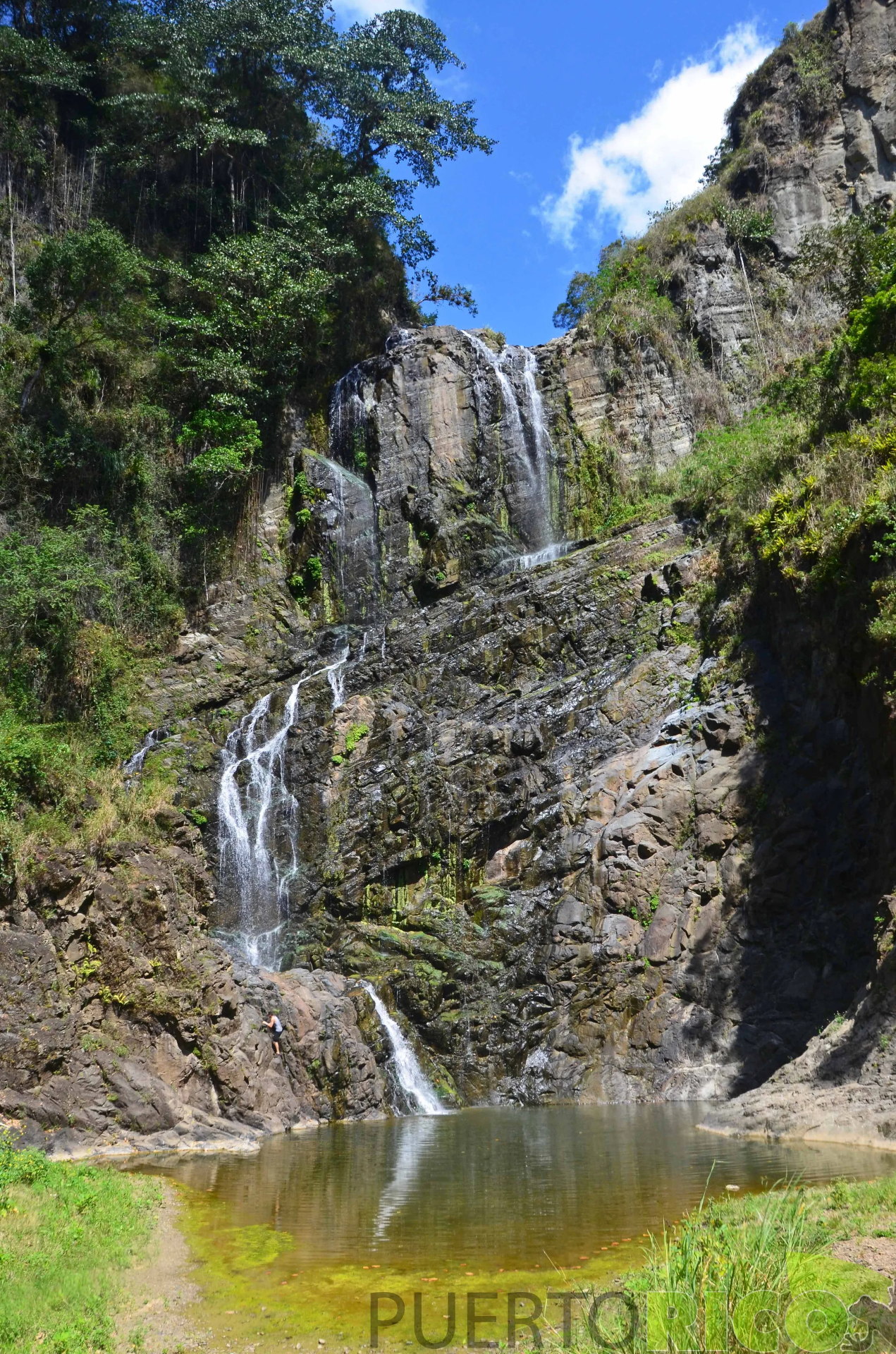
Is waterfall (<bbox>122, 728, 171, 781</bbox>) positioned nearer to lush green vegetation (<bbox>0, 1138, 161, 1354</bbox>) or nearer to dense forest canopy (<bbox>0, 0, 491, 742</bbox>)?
dense forest canopy (<bbox>0, 0, 491, 742</bbox>)

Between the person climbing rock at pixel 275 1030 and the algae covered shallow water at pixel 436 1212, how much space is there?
2767 millimetres

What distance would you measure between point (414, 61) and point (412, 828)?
3195 centimetres

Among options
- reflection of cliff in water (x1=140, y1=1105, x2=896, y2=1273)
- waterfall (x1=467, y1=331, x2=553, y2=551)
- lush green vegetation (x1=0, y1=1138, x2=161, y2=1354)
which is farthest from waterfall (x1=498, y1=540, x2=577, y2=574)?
lush green vegetation (x1=0, y1=1138, x2=161, y2=1354)

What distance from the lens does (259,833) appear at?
22.9 meters

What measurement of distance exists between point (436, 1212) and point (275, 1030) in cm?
839

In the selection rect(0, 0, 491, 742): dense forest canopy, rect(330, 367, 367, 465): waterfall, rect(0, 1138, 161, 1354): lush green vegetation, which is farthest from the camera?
rect(330, 367, 367, 465): waterfall

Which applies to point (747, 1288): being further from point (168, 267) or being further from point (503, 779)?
point (168, 267)

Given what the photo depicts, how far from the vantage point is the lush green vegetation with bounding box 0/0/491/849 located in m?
26.2

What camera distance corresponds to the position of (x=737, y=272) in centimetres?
3434

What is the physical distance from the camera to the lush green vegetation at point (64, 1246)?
5957 mm

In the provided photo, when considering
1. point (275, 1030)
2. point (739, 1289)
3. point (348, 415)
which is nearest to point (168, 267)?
point (348, 415)

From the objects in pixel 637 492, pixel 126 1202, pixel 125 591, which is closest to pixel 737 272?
pixel 637 492

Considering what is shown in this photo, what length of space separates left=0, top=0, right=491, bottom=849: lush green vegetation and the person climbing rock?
24.8 feet

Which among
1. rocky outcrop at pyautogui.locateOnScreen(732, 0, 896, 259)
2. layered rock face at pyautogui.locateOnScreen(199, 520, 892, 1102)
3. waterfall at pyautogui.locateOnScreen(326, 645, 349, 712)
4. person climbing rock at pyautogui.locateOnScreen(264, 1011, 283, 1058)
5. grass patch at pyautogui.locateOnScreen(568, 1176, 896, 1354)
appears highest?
rocky outcrop at pyautogui.locateOnScreen(732, 0, 896, 259)
